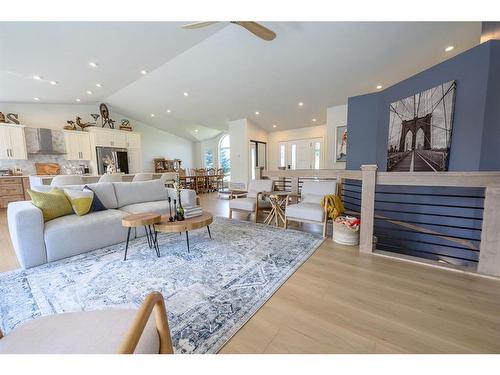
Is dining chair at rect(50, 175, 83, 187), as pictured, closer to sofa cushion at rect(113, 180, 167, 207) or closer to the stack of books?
sofa cushion at rect(113, 180, 167, 207)

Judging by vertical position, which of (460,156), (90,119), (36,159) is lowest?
(460,156)

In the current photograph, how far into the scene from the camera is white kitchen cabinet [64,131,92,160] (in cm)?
619

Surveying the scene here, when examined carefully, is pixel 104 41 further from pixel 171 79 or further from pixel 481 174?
pixel 481 174

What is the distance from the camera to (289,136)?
8375mm

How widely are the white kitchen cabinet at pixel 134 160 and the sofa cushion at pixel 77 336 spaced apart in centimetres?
766

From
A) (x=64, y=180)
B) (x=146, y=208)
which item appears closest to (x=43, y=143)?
(x=64, y=180)

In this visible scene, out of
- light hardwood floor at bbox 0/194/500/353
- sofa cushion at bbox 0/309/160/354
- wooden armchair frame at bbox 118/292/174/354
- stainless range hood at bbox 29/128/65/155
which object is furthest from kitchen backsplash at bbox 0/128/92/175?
wooden armchair frame at bbox 118/292/174/354

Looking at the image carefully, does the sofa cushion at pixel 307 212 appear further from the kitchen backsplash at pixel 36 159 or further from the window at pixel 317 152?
the kitchen backsplash at pixel 36 159

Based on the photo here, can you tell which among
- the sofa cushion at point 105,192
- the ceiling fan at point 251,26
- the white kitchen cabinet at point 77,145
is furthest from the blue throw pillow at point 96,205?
the white kitchen cabinet at point 77,145

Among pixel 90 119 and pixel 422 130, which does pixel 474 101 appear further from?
pixel 90 119

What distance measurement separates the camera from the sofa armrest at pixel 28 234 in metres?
2.07

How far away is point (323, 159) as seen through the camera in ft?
25.1

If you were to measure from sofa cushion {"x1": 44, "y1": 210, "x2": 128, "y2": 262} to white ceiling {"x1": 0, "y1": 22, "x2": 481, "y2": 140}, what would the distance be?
2.62 meters

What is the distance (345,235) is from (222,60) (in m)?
4.14
